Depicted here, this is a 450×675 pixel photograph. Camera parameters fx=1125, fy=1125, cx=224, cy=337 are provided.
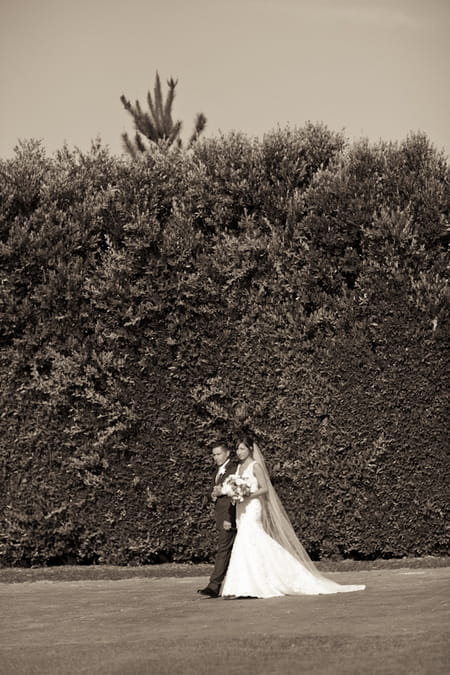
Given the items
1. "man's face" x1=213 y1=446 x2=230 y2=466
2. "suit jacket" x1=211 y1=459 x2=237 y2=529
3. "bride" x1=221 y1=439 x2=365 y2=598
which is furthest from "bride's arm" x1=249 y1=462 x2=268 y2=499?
"man's face" x1=213 y1=446 x2=230 y2=466

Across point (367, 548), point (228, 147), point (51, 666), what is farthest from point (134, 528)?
point (51, 666)

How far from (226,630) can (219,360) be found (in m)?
7.41

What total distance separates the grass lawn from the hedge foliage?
1.91 meters

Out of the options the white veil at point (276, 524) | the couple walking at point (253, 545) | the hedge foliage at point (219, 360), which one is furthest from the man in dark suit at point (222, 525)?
the hedge foliage at point (219, 360)

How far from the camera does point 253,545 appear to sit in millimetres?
14453

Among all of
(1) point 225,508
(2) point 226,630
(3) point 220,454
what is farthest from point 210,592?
(2) point 226,630

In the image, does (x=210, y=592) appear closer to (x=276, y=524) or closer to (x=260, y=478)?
(x=276, y=524)

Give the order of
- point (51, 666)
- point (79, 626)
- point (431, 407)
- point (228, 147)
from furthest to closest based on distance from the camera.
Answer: point (228, 147) < point (431, 407) < point (79, 626) < point (51, 666)

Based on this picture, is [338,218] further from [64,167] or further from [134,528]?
[134,528]

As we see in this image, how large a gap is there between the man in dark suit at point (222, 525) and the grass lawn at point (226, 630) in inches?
10.4

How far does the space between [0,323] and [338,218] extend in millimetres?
5721

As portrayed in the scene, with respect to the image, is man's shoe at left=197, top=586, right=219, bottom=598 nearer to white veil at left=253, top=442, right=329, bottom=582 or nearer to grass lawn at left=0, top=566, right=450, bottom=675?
grass lawn at left=0, top=566, right=450, bottom=675

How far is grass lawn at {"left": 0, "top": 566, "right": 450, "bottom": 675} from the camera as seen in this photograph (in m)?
9.20

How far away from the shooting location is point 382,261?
705 inches
